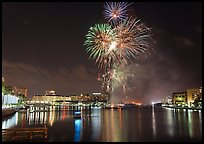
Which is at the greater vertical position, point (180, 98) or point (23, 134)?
point (23, 134)

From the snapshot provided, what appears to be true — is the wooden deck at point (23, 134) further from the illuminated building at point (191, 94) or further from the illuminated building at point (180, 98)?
the illuminated building at point (180, 98)

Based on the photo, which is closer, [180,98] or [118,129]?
[118,129]

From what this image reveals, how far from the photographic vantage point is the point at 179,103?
13700cm

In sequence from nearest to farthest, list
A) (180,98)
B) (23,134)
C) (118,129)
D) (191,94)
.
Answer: (23,134) → (118,129) → (191,94) → (180,98)

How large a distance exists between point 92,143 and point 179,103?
12954 centimetres

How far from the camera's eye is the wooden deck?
696 inches

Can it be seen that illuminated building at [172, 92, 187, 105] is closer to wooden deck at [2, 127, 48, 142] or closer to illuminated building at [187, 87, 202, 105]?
illuminated building at [187, 87, 202, 105]

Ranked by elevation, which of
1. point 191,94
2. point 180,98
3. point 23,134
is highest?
point 23,134

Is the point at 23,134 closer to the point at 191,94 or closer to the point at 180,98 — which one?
the point at 191,94

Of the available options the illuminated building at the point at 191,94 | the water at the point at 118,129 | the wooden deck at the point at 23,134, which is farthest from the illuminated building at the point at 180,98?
the wooden deck at the point at 23,134

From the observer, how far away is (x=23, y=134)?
19.5 m

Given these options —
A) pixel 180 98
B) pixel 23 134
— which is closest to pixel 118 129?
pixel 23 134

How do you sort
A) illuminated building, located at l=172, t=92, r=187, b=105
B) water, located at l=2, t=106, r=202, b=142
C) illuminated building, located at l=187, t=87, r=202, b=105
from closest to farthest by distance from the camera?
1. water, located at l=2, t=106, r=202, b=142
2. illuminated building, located at l=187, t=87, r=202, b=105
3. illuminated building, located at l=172, t=92, r=187, b=105

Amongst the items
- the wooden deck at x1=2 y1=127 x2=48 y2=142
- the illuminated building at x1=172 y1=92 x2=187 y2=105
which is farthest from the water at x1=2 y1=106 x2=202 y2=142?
the illuminated building at x1=172 y1=92 x2=187 y2=105
